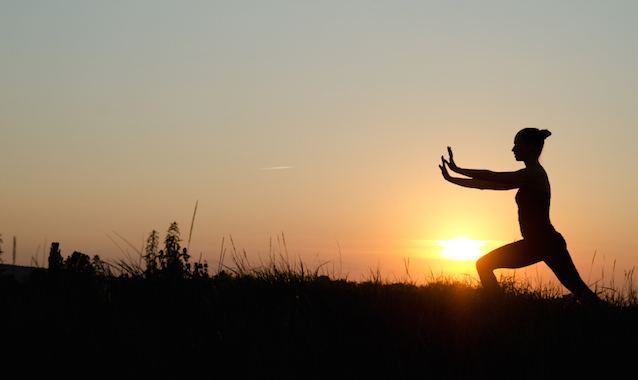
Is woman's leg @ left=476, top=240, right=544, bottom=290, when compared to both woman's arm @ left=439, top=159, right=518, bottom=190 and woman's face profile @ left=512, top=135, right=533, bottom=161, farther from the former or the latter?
woman's face profile @ left=512, top=135, right=533, bottom=161

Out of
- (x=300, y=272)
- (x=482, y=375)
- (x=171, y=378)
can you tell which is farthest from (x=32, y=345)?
(x=482, y=375)

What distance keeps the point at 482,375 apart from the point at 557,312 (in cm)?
199

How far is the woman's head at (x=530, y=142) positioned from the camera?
6598mm

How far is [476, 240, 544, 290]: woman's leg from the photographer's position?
255 inches

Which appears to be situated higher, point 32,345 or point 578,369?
point 32,345

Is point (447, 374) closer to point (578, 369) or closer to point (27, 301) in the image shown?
point (578, 369)

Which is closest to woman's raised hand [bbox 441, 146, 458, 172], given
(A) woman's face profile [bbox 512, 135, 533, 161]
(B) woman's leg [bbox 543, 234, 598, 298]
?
(A) woman's face profile [bbox 512, 135, 533, 161]

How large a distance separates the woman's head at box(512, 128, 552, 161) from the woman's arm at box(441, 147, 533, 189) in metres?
0.30

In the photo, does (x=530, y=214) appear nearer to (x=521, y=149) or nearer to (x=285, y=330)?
(x=521, y=149)

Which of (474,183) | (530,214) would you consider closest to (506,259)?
(530,214)

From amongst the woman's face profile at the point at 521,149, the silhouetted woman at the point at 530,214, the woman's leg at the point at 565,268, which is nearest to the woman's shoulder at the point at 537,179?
the silhouetted woman at the point at 530,214

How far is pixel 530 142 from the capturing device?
661cm

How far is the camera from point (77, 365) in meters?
4.29

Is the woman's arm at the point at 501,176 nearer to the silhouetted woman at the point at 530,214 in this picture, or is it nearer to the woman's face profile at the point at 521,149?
the silhouetted woman at the point at 530,214
